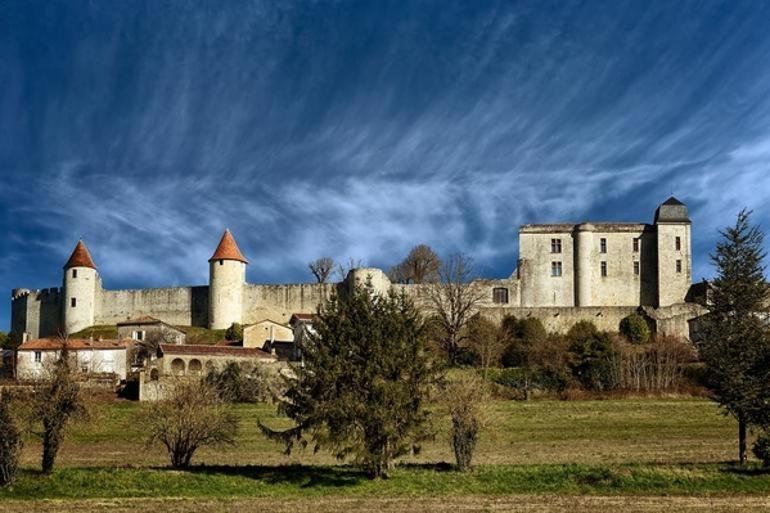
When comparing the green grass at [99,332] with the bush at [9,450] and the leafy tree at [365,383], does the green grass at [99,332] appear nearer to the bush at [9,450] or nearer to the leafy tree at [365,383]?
the bush at [9,450]

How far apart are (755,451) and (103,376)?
3734 centimetres

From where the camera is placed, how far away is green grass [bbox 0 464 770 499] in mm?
22266

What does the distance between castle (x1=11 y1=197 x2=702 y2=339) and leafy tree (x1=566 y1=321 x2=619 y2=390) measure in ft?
24.5

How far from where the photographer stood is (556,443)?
3134 cm

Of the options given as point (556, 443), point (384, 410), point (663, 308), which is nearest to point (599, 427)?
point (556, 443)

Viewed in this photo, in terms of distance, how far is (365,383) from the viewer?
24.4 meters

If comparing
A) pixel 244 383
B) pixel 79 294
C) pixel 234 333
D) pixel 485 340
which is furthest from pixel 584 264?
pixel 79 294

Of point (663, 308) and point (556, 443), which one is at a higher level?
point (663, 308)

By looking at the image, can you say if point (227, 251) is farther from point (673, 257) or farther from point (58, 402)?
point (58, 402)

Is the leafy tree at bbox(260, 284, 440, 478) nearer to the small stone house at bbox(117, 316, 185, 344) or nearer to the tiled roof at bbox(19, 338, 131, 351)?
the tiled roof at bbox(19, 338, 131, 351)

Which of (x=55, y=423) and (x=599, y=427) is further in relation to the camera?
(x=599, y=427)

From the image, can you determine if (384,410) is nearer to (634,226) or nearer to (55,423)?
(55,423)

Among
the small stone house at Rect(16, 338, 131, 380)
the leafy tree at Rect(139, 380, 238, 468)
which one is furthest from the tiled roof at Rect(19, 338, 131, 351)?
the leafy tree at Rect(139, 380, 238, 468)

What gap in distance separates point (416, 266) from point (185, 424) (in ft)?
205
